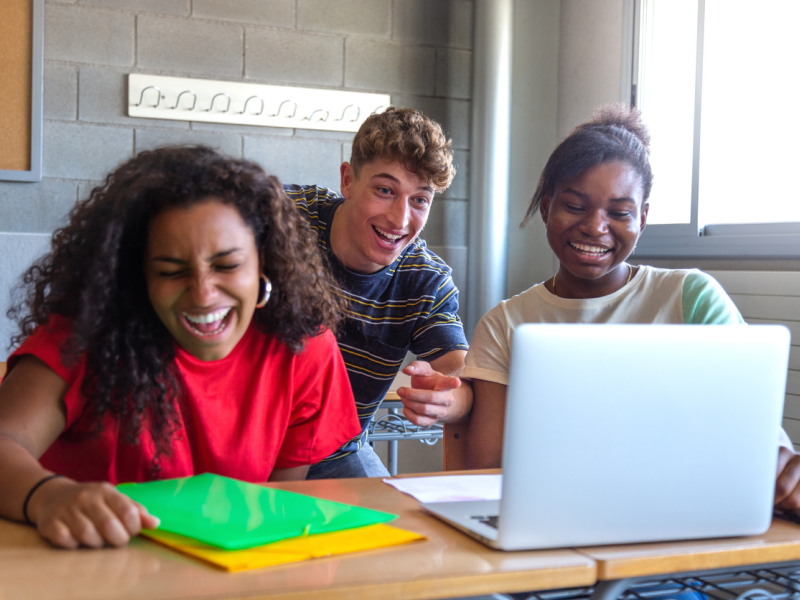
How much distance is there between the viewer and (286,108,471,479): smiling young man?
1801mm

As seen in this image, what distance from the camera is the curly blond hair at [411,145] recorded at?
1.78 m

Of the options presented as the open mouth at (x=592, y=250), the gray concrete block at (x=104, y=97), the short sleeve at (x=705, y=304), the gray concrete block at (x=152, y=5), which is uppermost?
the gray concrete block at (x=152, y=5)

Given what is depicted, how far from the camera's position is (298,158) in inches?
126

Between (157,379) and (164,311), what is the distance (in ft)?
0.31

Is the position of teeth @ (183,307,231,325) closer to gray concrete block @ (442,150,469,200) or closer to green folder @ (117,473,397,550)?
green folder @ (117,473,397,550)

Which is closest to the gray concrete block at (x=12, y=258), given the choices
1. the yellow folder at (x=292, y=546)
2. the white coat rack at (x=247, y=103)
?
the white coat rack at (x=247, y=103)

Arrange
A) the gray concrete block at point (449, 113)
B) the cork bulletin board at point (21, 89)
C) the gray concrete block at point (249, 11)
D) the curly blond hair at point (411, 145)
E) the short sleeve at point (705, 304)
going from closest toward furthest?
the short sleeve at point (705, 304) < the curly blond hair at point (411, 145) < the cork bulletin board at point (21, 89) < the gray concrete block at point (249, 11) < the gray concrete block at point (449, 113)

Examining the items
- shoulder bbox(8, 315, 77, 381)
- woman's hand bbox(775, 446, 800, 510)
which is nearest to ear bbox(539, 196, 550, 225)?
woman's hand bbox(775, 446, 800, 510)

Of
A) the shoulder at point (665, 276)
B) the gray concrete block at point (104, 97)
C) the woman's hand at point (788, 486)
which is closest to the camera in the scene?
the woman's hand at point (788, 486)

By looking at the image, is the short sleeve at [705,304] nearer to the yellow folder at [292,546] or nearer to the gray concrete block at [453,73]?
the yellow folder at [292,546]

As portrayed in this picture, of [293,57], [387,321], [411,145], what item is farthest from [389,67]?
[387,321]

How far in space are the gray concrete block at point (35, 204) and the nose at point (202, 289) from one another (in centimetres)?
204

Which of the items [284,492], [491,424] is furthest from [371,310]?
[284,492]

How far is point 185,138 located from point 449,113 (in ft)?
3.74
